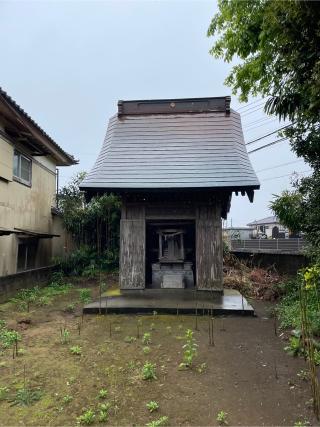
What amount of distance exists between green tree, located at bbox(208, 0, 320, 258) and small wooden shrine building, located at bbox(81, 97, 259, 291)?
1.76 metres

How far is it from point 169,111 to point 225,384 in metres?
8.44

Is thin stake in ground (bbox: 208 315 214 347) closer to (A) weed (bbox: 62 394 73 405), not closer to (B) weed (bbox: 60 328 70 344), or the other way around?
(B) weed (bbox: 60 328 70 344)

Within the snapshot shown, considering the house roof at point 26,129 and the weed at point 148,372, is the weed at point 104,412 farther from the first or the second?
the house roof at point 26,129

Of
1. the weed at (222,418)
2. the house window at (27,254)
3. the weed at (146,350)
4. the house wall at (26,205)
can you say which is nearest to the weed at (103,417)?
the weed at (222,418)

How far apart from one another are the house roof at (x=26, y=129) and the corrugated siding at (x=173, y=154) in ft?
6.23

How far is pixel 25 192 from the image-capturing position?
10.4 meters

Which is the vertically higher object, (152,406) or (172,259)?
(172,259)

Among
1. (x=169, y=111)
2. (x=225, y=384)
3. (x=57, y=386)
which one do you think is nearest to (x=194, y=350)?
(x=225, y=384)

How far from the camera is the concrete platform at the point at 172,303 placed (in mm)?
7051

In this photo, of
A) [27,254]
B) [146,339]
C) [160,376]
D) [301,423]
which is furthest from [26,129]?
[301,423]

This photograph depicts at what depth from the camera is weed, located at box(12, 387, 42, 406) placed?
11.3 ft

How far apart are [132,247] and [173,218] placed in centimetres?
130

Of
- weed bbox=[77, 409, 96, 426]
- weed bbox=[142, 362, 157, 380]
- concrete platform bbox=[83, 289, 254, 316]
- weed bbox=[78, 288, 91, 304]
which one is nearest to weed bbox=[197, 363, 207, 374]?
weed bbox=[142, 362, 157, 380]

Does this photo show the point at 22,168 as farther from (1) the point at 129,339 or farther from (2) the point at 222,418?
(2) the point at 222,418
